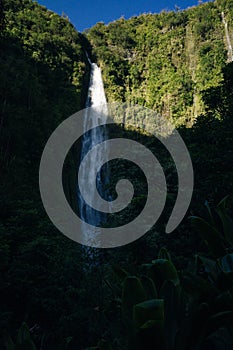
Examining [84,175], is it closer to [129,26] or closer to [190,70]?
[190,70]

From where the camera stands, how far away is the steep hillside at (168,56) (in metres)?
27.1

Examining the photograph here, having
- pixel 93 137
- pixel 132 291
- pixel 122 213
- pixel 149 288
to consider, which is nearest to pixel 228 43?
pixel 93 137

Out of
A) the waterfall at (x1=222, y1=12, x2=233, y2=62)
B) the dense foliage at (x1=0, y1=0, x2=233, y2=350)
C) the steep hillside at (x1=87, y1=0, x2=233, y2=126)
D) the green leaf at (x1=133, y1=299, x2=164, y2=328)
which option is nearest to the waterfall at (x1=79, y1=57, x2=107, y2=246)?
the dense foliage at (x1=0, y1=0, x2=233, y2=350)

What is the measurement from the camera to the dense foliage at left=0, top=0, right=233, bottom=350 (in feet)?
5.05

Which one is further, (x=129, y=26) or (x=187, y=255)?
(x=129, y=26)

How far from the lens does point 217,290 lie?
157 cm

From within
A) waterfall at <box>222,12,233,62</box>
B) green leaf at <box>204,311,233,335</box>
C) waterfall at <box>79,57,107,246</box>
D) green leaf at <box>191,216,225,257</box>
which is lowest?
green leaf at <box>204,311,233,335</box>

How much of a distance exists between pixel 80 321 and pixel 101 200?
50.5 ft

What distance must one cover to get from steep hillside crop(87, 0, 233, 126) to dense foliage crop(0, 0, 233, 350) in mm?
128

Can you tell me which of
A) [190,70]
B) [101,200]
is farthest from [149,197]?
[190,70]

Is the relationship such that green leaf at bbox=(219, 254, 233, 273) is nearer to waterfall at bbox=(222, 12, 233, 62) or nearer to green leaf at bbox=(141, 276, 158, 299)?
green leaf at bbox=(141, 276, 158, 299)

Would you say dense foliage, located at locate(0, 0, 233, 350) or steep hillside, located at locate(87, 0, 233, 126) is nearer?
dense foliage, located at locate(0, 0, 233, 350)

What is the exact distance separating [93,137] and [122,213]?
15643 mm

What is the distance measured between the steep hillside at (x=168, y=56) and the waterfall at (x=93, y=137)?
3.48 ft
